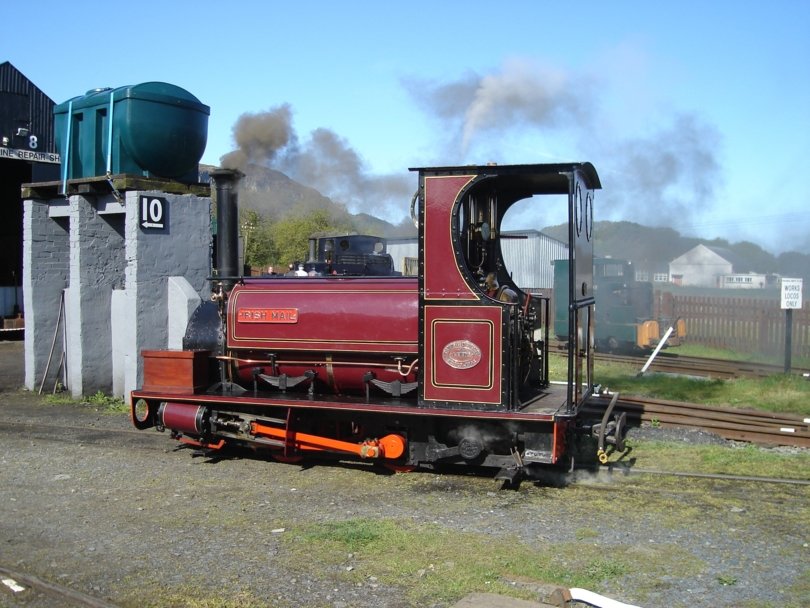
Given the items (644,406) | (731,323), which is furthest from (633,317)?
(644,406)

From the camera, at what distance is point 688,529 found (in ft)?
18.7

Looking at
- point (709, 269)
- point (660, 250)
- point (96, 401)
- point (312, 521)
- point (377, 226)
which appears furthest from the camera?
point (709, 269)

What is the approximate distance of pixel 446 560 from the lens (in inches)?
200

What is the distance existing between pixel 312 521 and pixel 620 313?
45.1ft

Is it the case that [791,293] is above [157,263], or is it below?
below

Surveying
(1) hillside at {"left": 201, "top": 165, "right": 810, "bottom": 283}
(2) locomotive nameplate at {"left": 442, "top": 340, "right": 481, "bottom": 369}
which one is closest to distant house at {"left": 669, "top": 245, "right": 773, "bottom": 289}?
(1) hillside at {"left": 201, "top": 165, "right": 810, "bottom": 283}

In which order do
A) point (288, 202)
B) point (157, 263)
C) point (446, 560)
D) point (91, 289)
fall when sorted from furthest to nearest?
point (288, 202)
point (91, 289)
point (157, 263)
point (446, 560)

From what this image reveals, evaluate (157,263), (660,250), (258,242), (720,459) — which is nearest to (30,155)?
(258,242)

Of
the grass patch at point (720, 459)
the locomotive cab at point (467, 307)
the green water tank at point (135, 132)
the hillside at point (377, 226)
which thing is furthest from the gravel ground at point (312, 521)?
the hillside at point (377, 226)

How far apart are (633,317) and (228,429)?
12.7 meters

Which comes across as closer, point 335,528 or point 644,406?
point 335,528

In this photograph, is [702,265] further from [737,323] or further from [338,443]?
[338,443]

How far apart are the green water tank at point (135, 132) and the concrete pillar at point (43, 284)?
1319 mm

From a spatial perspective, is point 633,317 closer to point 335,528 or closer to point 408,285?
point 408,285
